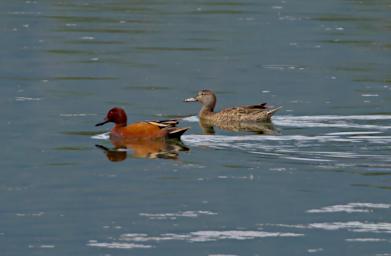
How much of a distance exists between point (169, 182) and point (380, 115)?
663 centimetres

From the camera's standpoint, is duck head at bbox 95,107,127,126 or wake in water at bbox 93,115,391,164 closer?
wake in water at bbox 93,115,391,164

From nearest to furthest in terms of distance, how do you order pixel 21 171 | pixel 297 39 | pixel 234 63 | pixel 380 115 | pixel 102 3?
pixel 21 171 → pixel 380 115 → pixel 234 63 → pixel 297 39 → pixel 102 3

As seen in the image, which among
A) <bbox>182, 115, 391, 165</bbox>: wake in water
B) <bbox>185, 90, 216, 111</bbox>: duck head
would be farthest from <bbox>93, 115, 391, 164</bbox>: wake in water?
<bbox>185, 90, 216, 111</bbox>: duck head

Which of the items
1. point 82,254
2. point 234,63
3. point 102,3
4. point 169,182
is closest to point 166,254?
point 82,254

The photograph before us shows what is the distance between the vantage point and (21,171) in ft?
60.5

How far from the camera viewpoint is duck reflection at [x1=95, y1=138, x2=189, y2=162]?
1978 centimetres

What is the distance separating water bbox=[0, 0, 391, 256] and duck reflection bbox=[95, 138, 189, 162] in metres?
0.10

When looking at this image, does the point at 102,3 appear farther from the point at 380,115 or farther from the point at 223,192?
the point at 223,192

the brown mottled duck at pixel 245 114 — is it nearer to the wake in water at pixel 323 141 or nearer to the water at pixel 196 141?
the wake in water at pixel 323 141

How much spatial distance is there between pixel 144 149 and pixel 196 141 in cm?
104

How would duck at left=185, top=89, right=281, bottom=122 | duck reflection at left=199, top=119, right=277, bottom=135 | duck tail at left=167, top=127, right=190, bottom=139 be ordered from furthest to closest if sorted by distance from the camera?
duck at left=185, top=89, right=281, bottom=122
duck reflection at left=199, top=119, right=277, bottom=135
duck tail at left=167, top=127, right=190, bottom=139

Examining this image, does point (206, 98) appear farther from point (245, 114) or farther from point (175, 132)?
point (175, 132)

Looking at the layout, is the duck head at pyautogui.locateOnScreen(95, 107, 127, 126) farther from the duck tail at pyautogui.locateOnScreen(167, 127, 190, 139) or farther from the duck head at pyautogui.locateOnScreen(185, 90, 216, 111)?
the duck head at pyautogui.locateOnScreen(185, 90, 216, 111)

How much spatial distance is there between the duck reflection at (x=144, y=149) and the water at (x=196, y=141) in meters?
0.10
